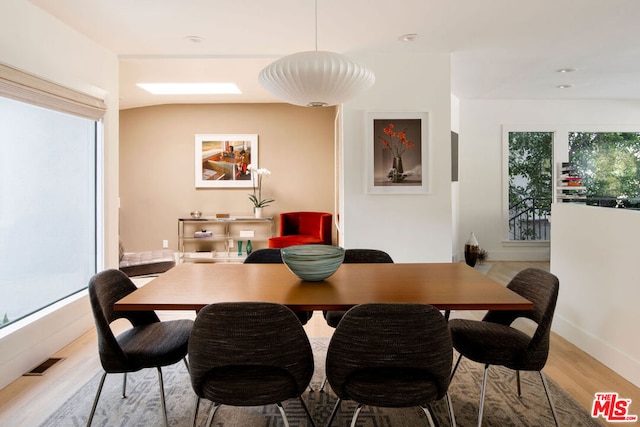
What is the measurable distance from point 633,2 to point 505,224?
13.4 feet

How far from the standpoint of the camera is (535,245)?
6.77 m

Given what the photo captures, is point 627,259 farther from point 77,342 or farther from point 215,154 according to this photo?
point 215,154

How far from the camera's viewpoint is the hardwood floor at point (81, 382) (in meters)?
2.36

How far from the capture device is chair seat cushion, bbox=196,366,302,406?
163cm

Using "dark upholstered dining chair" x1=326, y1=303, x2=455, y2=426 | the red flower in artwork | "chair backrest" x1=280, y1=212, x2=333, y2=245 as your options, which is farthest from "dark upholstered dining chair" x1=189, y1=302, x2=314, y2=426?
"chair backrest" x1=280, y1=212, x2=333, y2=245

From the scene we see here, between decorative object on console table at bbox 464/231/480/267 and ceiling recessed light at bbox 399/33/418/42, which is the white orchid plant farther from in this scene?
ceiling recessed light at bbox 399/33/418/42

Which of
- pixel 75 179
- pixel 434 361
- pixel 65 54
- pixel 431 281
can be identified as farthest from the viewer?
pixel 75 179

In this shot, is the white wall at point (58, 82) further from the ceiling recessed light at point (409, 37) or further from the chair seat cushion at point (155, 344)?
the ceiling recessed light at point (409, 37)

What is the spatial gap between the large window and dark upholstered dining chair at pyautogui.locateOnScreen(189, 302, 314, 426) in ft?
6.41

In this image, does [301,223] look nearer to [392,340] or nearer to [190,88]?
[190,88]

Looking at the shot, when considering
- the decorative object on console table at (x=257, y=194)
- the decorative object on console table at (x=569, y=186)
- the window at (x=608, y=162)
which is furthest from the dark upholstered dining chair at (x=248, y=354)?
the window at (x=608, y=162)

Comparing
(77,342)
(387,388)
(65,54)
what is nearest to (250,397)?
(387,388)

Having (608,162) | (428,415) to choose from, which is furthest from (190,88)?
(608,162)

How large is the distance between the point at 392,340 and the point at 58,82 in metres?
3.12
